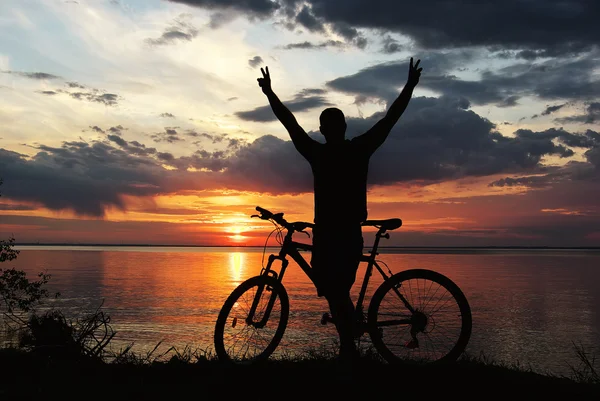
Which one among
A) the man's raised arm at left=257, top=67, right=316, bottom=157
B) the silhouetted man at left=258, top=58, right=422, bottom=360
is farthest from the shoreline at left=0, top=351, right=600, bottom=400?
the man's raised arm at left=257, top=67, right=316, bottom=157

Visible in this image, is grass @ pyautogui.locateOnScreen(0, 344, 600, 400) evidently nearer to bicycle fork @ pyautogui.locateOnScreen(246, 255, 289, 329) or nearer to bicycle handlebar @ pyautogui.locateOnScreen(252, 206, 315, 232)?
bicycle fork @ pyautogui.locateOnScreen(246, 255, 289, 329)

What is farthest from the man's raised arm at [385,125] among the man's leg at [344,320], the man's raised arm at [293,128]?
the man's leg at [344,320]

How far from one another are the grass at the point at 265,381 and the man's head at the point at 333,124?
8.18ft

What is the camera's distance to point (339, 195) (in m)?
5.58

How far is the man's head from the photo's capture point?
567cm

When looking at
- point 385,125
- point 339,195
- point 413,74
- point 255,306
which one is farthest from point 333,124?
point 255,306

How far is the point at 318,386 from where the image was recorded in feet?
18.4

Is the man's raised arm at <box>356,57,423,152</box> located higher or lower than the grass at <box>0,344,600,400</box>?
higher

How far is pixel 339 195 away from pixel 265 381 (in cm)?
223

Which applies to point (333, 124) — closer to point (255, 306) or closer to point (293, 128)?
point (293, 128)

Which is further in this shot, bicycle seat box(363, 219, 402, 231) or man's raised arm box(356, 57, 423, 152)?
bicycle seat box(363, 219, 402, 231)

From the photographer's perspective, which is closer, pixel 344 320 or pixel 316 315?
pixel 344 320

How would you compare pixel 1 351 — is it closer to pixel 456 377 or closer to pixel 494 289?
pixel 456 377

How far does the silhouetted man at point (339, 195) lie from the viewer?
557cm
